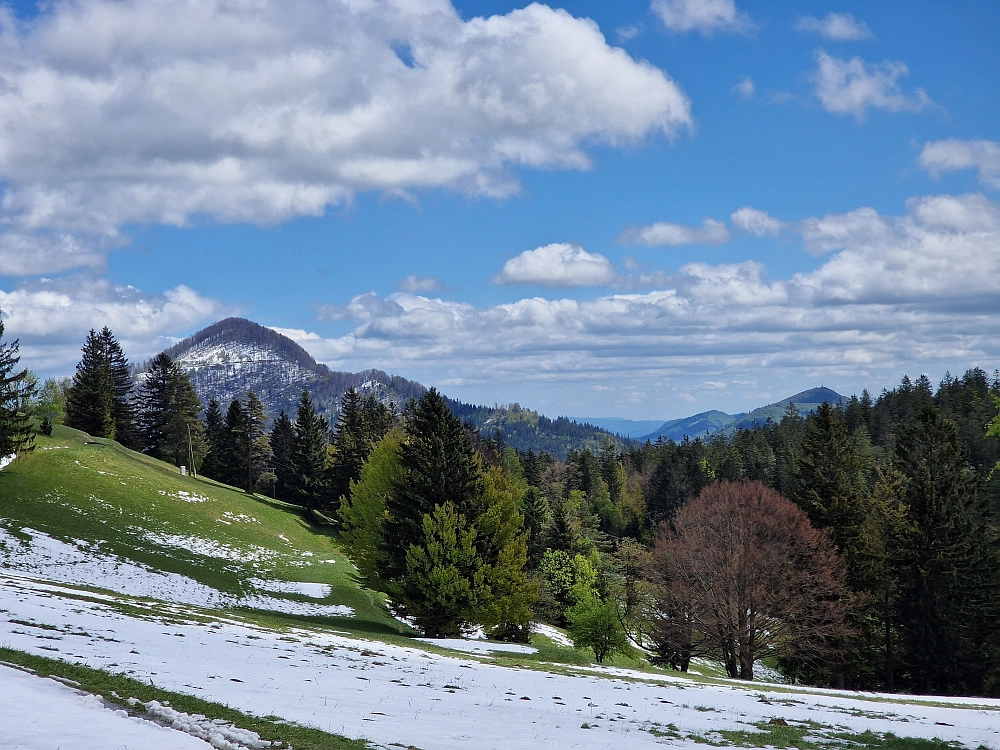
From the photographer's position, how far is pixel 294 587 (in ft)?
154

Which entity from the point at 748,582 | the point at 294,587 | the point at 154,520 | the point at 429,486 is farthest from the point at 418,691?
the point at 154,520

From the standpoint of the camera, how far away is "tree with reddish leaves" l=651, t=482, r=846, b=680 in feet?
122

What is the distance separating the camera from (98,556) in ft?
130

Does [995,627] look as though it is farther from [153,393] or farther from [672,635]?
[153,393]

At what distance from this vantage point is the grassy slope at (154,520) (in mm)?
43219

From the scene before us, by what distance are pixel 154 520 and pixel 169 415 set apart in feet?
123

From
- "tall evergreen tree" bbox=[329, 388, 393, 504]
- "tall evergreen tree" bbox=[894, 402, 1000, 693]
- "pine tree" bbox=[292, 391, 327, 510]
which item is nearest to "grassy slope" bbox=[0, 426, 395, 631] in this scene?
"pine tree" bbox=[292, 391, 327, 510]

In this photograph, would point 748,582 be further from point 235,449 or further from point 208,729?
point 235,449

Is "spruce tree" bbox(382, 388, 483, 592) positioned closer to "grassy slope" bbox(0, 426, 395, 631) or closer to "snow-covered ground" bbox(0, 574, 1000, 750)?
"grassy slope" bbox(0, 426, 395, 631)

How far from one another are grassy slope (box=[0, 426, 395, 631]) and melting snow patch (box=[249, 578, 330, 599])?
0.65 meters

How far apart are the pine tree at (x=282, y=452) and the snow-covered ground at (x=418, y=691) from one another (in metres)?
71.1

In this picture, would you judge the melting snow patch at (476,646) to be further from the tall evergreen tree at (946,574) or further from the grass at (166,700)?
the tall evergreen tree at (946,574)

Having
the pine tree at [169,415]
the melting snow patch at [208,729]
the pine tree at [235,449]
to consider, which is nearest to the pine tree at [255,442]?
A: the pine tree at [235,449]

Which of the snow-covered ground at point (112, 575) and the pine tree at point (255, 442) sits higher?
the pine tree at point (255, 442)
